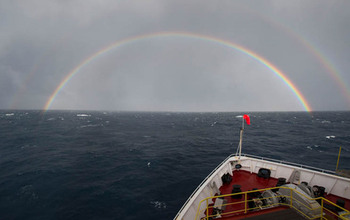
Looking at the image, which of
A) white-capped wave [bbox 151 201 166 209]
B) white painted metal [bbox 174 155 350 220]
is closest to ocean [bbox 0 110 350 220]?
white-capped wave [bbox 151 201 166 209]

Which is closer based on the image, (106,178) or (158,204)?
(158,204)

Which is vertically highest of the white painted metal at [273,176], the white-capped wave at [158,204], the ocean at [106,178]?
the white painted metal at [273,176]

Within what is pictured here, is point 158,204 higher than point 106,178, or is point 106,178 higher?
point 106,178

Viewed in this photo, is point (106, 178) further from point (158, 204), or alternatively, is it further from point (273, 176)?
point (273, 176)

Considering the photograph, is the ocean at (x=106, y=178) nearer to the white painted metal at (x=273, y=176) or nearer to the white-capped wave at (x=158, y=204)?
the white-capped wave at (x=158, y=204)

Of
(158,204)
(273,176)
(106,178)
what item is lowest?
(158,204)

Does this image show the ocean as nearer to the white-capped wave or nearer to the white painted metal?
the white-capped wave

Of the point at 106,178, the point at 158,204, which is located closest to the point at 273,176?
the point at 158,204

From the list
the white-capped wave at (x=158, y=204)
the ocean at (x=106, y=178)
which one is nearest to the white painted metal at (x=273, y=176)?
the white-capped wave at (x=158, y=204)

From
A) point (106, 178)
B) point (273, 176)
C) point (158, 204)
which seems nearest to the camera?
point (273, 176)

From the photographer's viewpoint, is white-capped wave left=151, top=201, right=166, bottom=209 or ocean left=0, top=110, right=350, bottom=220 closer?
ocean left=0, top=110, right=350, bottom=220

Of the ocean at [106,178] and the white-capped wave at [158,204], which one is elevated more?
the ocean at [106,178]

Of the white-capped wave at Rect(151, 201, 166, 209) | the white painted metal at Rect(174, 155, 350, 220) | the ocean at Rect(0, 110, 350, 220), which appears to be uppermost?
the white painted metal at Rect(174, 155, 350, 220)

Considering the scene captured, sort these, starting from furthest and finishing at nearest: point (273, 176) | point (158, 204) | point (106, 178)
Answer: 1. point (106, 178)
2. point (158, 204)
3. point (273, 176)
